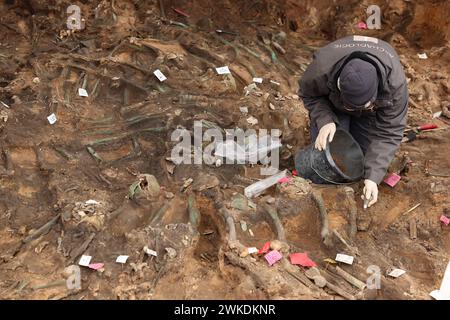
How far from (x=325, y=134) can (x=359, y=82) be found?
587 millimetres

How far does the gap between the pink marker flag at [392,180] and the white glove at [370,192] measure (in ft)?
1.03

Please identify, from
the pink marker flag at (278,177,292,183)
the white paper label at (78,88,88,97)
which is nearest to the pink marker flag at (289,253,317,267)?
the pink marker flag at (278,177,292,183)

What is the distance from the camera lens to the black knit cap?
3377mm

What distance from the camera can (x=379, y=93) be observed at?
3646 millimetres

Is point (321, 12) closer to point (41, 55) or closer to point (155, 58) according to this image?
point (155, 58)

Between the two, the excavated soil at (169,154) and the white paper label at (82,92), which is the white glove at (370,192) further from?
the white paper label at (82,92)

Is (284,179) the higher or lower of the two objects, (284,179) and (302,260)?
the higher

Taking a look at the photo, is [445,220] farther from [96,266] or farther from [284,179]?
[96,266]

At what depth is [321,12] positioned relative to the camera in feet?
20.0

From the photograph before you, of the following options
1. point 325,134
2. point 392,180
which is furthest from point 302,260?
point 392,180

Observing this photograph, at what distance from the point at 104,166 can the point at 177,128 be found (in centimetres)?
73

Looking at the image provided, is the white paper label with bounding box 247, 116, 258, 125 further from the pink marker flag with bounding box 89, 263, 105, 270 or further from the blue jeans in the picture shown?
the pink marker flag with bounding box 89, 263, 105, 270

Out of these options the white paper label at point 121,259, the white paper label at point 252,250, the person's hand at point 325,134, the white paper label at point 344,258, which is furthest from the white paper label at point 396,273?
the white paper label at point 121,259

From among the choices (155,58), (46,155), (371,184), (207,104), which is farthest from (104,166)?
(371,184)
